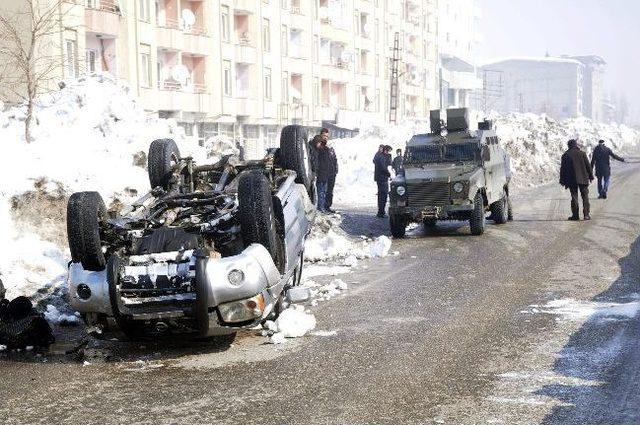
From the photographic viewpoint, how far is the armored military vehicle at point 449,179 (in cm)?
1598

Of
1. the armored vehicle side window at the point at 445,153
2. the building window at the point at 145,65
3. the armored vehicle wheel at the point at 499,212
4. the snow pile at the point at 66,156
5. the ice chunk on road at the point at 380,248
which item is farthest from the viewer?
the building window at the point at 145,65

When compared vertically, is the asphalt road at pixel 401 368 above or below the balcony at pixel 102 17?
below

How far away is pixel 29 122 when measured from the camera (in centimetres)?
1708

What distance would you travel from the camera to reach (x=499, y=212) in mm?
18203

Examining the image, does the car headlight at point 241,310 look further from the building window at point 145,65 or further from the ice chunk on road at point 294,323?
the building window at point 145,65

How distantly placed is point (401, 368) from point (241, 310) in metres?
1.52

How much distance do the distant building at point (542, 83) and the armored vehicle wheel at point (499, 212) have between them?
130637mm

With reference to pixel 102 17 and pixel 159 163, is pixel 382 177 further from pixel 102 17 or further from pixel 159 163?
pixel 102 17

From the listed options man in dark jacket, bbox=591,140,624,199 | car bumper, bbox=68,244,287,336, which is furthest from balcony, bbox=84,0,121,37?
car bumper, bbox=68,244,287,336

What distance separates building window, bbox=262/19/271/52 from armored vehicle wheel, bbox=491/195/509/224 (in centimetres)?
2979

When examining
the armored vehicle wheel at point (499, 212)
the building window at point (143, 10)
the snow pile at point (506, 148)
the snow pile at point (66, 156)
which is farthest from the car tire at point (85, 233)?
the building window at point (143, 10)

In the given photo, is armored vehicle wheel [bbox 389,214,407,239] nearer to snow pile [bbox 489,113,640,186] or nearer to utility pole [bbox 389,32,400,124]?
snow pile [bbox 489,113,640,186]

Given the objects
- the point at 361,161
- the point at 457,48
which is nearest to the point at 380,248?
the point at 361,161

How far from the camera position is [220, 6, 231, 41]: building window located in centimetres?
4231
